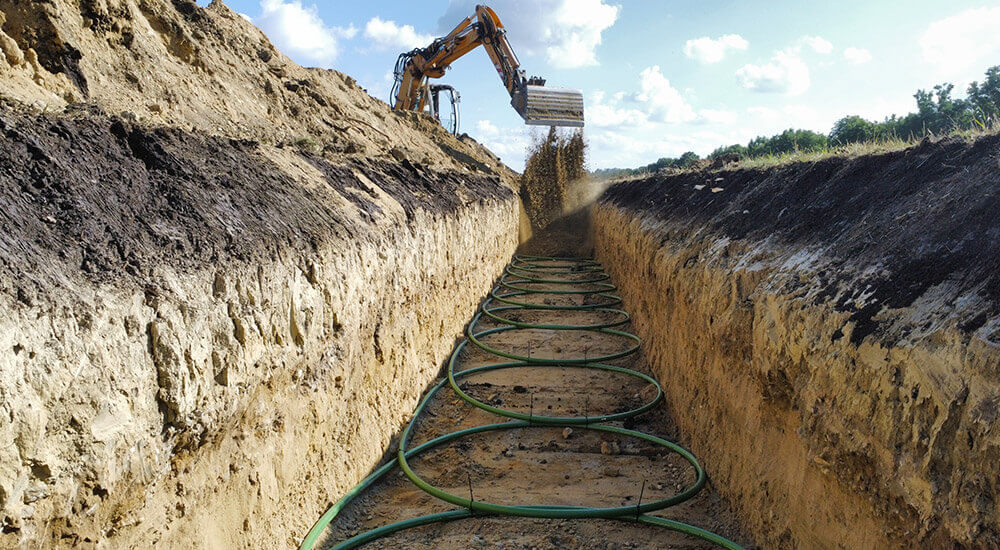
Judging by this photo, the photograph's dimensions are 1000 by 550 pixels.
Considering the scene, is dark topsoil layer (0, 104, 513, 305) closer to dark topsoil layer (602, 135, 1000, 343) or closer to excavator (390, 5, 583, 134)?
dark topsoil layer (602, 135, 1000, 343)

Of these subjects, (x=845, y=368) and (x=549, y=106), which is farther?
(x=549, y=106)

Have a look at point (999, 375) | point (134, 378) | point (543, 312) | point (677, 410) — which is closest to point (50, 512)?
point (134, 378)

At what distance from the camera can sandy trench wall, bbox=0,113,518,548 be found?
216 centimetres

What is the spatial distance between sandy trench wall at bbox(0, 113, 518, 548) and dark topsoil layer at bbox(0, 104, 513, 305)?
0.04 ft

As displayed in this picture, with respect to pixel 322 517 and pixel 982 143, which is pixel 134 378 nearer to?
pixel 322 517

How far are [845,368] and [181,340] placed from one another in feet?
10.3

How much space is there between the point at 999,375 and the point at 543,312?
827 centimetres

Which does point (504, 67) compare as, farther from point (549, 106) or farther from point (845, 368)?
point (845, 368)

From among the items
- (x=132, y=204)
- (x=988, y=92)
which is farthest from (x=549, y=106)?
(x=988, y=92)

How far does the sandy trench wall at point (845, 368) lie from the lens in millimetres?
2334

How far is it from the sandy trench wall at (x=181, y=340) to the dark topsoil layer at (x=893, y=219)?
3125mm

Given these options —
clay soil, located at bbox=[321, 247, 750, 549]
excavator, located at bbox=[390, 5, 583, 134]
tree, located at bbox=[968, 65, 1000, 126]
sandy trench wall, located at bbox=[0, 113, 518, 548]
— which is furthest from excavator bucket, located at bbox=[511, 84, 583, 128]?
Answer: tree, located at bbox=[968, 65, 1000, 126]

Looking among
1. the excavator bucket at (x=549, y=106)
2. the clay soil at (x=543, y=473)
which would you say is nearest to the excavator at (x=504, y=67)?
the excavator bucket at (x=549, y=106)

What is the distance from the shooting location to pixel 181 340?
9.04 ft
